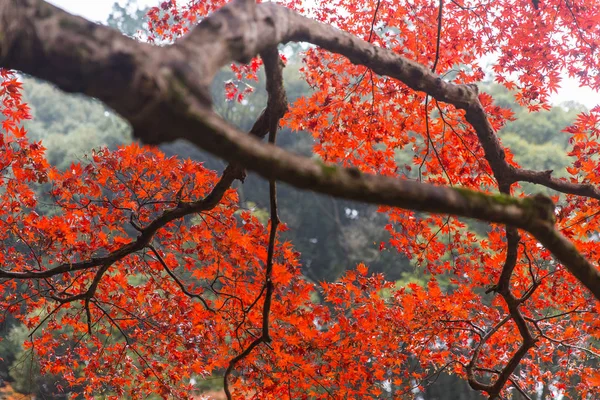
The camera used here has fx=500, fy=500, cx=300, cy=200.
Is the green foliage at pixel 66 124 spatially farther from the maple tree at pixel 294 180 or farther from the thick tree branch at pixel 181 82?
the thick tree branch at pixel 181 82

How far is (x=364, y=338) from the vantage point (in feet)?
18.3

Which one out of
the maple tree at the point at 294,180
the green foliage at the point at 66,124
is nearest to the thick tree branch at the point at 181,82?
the maple tree at the point at 294,180

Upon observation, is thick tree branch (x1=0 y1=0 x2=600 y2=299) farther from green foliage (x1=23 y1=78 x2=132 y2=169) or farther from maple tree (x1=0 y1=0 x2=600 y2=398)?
green foliage (x1=23 y1=78 x2=132 y2=169)

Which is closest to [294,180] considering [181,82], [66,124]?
[181,82]

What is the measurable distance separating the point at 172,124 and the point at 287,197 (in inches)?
692

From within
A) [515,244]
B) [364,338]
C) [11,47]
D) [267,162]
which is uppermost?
[364,338]

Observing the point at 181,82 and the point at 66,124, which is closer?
the point at 181,82

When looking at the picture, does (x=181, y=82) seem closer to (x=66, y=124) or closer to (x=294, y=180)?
(x=294, y=180)

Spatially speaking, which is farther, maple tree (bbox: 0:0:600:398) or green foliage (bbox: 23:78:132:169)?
green foliage (bbox: 23:78:132:169)

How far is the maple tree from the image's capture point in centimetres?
142

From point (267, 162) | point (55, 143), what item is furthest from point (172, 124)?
point (55, 143)

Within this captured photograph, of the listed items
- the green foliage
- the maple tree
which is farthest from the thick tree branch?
the green foliage

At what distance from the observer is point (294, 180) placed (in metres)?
1.39

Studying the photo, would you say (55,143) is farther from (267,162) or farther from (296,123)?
(267,162)
